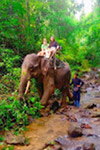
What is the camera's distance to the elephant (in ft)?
19.5

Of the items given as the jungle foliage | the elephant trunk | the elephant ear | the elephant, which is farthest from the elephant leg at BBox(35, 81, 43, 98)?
the elephant trunk

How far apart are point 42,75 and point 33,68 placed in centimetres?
58

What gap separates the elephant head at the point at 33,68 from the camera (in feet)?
19.0

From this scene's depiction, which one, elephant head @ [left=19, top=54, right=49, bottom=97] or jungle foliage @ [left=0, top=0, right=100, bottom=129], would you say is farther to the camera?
elephant head @ [left=19, top=54, right=49, bottom=97]

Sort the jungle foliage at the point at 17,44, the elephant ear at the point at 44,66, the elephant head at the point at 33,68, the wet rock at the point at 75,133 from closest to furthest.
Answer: the wet rock at the point at 75,133 < the jungle foliage at the point at 17,44 < the elephant head at the point at 33,68 < the elephant ear at the point at 44,66

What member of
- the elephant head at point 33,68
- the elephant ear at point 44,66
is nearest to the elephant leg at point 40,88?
the elephant head at point 33,68

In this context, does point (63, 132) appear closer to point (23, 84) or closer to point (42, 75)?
point (23, 84)

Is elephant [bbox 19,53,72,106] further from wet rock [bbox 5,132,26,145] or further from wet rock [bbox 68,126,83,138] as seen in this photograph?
wet rock [bbox 68,126,83,138]

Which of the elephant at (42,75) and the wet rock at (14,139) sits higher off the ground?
the elephant at (42,75)

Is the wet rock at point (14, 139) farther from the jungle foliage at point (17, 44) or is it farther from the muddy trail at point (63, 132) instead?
the jungle foliage at point (17, 44)

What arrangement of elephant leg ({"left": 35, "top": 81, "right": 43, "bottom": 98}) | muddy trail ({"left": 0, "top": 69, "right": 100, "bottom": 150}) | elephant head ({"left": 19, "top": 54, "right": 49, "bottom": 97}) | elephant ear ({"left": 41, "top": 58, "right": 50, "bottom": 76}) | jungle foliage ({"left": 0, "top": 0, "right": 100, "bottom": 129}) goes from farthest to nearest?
1. elephant leg ({"left": 35, "top": 81, "right": 43, "bottom": 98})
2. elephant ear ({"left": 41, "top": 58, "right": 50, "bottom": 76})
3. elephant head ({"left": 19, "top": 54, "right": 49, "bottom": 97})
4. jungle foliage ({"left": 0, "top": 0, "right": 100, "bottom": 129})
5. muddy trail ({"left": 0, "top": 69, "right": 100, "bottom": 150})

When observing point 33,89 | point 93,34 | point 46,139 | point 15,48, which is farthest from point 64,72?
point 93,34

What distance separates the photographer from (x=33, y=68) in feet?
20.4

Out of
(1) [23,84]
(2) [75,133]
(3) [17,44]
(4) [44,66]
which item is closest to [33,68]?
(4) [44,66]
